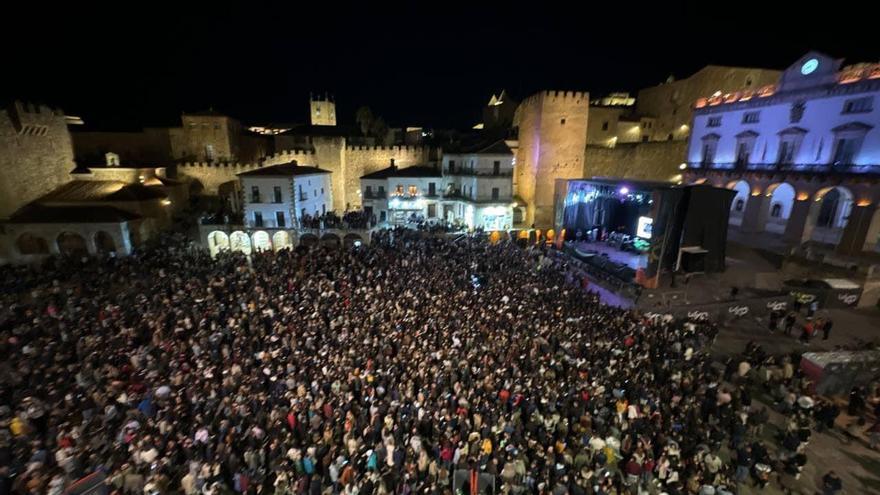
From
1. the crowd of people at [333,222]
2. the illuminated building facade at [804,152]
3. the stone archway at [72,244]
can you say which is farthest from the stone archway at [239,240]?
the illuminated building facade at [804,152]

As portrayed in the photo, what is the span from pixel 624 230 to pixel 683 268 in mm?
7125

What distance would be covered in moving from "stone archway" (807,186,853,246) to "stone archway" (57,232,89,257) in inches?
1645

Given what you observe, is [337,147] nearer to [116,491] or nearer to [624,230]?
[624,230]

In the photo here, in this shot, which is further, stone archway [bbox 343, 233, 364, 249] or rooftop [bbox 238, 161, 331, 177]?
stone archway [bbox 343, 233, 364, 249]

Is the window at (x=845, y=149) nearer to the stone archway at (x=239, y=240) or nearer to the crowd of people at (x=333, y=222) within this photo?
the crowd of people at (x=333, y=222)

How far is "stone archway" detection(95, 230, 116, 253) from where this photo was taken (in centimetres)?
2311

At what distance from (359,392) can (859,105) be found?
90.6 feet

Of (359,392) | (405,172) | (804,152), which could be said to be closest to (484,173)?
(405,172)

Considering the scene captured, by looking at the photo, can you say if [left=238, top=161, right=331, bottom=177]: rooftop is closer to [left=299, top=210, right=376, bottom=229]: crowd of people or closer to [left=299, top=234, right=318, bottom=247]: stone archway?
[left=299, top=210, right=376, bottom=229]: crowd of people

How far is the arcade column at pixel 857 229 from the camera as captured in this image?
18359 millimetres

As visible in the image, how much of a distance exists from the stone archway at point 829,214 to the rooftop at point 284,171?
30390 millimetres

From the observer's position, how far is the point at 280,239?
25844 mm

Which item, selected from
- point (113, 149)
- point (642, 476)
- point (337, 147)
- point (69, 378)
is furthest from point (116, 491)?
point (113, 149)

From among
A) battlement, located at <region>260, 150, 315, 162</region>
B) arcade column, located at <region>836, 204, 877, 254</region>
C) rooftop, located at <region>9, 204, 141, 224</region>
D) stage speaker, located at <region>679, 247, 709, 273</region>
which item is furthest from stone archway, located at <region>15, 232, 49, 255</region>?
arcade column, located at <region>836, 204, 877, 254</region>
